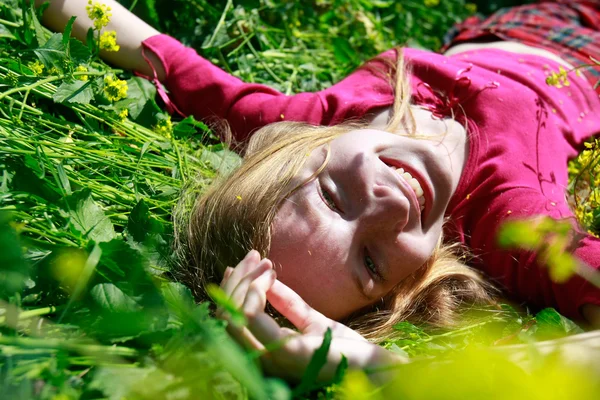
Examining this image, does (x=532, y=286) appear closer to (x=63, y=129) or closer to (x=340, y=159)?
(x=340, y=159)

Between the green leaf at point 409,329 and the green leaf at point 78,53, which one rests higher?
the green leaf at point 78,53

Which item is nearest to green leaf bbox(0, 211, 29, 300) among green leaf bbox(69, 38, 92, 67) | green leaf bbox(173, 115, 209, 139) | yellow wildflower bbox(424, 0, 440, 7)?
green leaf bbox(69, 38, 92, 67)

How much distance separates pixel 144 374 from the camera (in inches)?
35.8

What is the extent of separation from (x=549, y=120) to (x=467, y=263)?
0.59m

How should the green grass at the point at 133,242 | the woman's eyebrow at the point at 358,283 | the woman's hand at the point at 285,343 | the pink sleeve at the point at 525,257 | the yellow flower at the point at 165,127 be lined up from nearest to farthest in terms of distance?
the green grass at the point at 133,242 < the woman's hand at the point at 285,343 < the woman's eyebrow at the point at 358,283 < the pink sleeve at the point at 525,257 < the yellow flower at the point at 165,127

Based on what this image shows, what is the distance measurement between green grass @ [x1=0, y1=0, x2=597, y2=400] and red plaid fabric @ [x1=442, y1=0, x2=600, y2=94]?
644 mm

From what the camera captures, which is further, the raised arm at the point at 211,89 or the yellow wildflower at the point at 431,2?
the yellow wildflower at the point at 431,2

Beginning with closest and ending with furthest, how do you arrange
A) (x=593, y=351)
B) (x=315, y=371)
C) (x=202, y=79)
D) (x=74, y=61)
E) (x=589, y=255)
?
(x=315, y=371) → (x=593, y=351) → (x=589, y=255) → (x=74, y=61) → (x=202, y=79)

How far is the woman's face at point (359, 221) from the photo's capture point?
1339mm

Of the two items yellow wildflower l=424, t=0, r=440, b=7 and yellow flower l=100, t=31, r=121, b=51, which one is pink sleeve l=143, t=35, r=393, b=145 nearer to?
yellow flower l=100, t=31, r=121, b=51

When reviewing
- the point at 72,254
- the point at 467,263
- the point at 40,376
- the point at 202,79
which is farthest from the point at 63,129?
the point at 467,263

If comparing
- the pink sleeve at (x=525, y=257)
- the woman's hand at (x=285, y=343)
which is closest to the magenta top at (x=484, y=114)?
the pink sleeve at (x=525, y=257)

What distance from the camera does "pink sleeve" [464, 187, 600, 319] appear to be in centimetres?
149

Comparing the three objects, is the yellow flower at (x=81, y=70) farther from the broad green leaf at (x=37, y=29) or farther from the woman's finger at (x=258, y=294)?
the woman's finger at (x=258, y=294)
